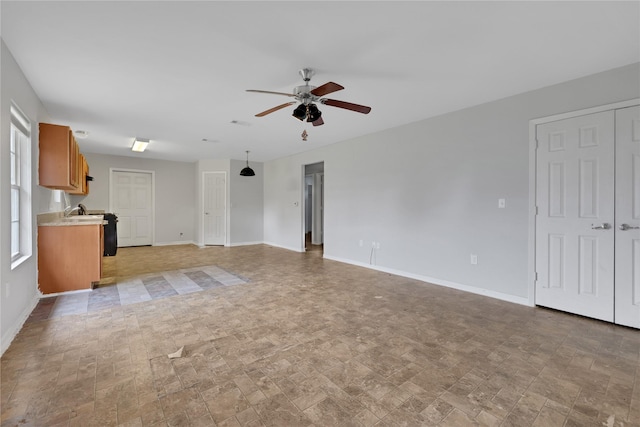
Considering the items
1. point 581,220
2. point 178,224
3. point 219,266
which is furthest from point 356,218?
point 178,224

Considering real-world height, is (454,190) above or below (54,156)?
below

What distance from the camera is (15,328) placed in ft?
8.32

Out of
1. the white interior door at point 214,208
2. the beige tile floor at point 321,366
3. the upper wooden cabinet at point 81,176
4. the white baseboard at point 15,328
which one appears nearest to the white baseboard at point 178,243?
the white interior door at point 214,208

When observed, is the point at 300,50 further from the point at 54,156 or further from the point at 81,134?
the point at 81,134

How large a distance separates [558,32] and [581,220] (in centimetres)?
192

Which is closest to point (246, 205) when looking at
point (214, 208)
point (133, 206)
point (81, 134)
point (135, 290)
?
point (214, 208)

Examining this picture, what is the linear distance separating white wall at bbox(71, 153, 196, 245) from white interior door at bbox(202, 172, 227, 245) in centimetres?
79

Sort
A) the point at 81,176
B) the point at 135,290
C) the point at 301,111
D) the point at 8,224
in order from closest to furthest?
the point at 8,224
the point at 301,111
the point at 135,290
the point at 81,176

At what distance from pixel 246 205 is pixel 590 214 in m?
7.35

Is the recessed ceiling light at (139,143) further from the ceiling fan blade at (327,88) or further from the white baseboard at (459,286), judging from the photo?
the white baseboard at (459,286)

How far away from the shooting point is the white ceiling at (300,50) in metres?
1.96

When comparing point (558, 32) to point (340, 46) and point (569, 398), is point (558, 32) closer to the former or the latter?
point (340, 46)

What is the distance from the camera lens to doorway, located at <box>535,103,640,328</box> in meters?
2.70

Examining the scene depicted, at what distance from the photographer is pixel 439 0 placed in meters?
1.86
